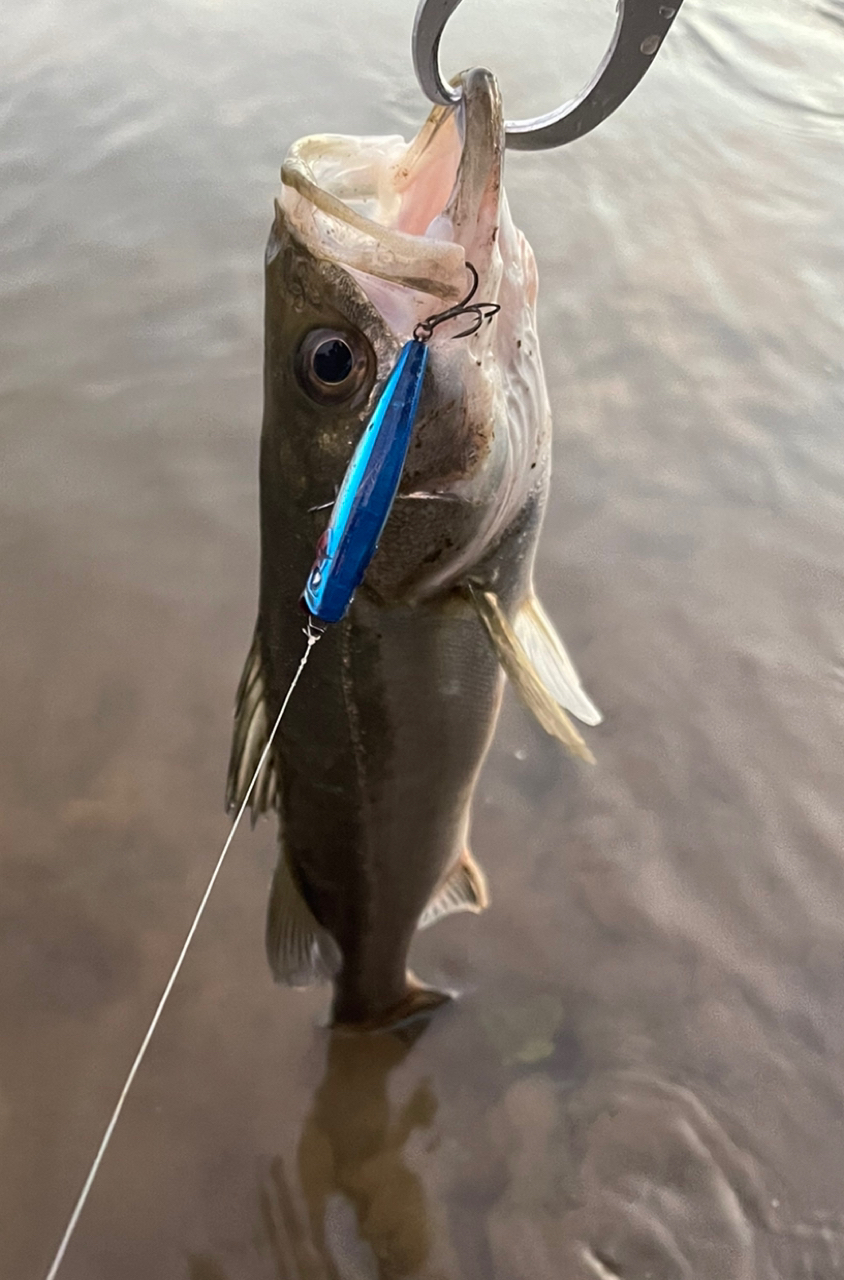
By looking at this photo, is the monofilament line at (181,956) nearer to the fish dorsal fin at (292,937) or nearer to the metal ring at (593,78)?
the fish dorsal fin at (292,937)

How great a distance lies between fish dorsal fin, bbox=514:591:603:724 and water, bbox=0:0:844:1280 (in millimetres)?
943

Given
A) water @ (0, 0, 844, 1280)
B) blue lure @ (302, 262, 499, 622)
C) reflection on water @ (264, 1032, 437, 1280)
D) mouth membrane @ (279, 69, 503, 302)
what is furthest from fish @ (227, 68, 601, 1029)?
water @ (0, 0, 844, 1280)

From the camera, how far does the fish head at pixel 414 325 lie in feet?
4.59

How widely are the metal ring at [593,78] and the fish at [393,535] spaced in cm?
6

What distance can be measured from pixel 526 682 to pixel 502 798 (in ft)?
4.18

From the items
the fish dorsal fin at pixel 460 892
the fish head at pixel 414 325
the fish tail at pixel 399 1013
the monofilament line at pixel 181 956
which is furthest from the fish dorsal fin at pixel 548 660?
the fish tail at pixel 399 1013

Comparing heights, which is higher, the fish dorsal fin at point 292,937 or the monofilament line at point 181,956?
the monofilament line at point 181,956

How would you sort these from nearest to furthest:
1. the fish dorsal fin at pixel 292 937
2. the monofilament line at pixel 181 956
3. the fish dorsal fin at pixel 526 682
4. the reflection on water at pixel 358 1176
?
the monofilament line at pixel 181 956 → the fish dorsal fin at pixel 526 682 → the fish dorsal fin at pixel 292 937 → the reflection on water at pixel 358 1176

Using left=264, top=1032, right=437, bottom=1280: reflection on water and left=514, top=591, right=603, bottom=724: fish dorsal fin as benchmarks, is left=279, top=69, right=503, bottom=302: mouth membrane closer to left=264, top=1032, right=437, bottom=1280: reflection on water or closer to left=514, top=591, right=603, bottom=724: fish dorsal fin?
left=514, top=591, right=603, bottom=724: fish dorsal fin

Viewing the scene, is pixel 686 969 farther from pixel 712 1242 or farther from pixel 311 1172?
pixel 311 1172

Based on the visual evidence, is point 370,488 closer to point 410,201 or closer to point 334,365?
point 334,365

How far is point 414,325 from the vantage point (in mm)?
1448

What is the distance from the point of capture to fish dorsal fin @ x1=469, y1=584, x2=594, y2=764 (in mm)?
1662

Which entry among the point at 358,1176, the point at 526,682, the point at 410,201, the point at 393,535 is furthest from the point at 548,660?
the point at 358,1176
